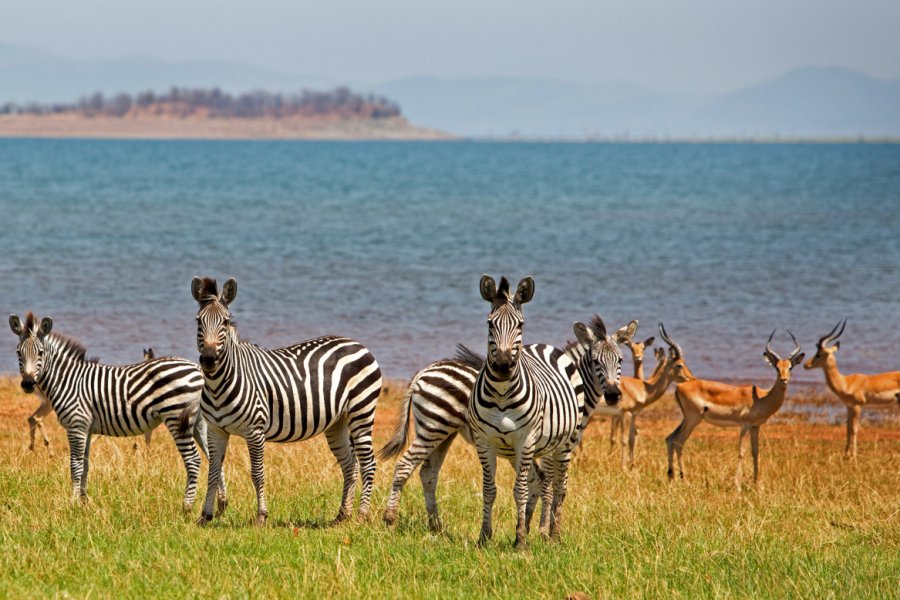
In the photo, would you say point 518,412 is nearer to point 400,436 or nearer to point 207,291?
point 400,436

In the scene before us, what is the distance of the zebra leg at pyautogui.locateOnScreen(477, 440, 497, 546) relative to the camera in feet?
30.6

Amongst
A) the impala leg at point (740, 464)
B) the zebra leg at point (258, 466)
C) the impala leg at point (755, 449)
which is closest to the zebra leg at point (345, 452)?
the zebra leg at point (258, 466)

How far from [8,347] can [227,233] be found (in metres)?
26.5

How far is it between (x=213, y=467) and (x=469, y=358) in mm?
2347

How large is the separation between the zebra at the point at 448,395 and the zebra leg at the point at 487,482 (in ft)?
1.78

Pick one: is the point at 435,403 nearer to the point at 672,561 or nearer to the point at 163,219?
the point at 672,561

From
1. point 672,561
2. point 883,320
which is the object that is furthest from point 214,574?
point 883,320

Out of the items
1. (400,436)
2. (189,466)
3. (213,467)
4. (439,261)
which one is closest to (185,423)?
(189,466)

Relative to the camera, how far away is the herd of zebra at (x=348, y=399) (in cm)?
921

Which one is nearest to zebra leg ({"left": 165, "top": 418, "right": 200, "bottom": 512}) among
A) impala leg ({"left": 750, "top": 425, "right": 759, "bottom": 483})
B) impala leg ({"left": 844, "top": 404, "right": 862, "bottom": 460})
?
impala leg ({"left": 750, "top": 425, "right": 759, "bottom": 483})

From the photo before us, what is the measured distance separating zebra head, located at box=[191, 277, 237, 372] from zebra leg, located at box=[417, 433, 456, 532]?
209 cm

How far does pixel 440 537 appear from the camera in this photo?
9891 millimetres

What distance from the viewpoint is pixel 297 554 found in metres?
9.06

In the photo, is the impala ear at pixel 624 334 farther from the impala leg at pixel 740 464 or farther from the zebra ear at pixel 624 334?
the impala leg at pixel 740 464
